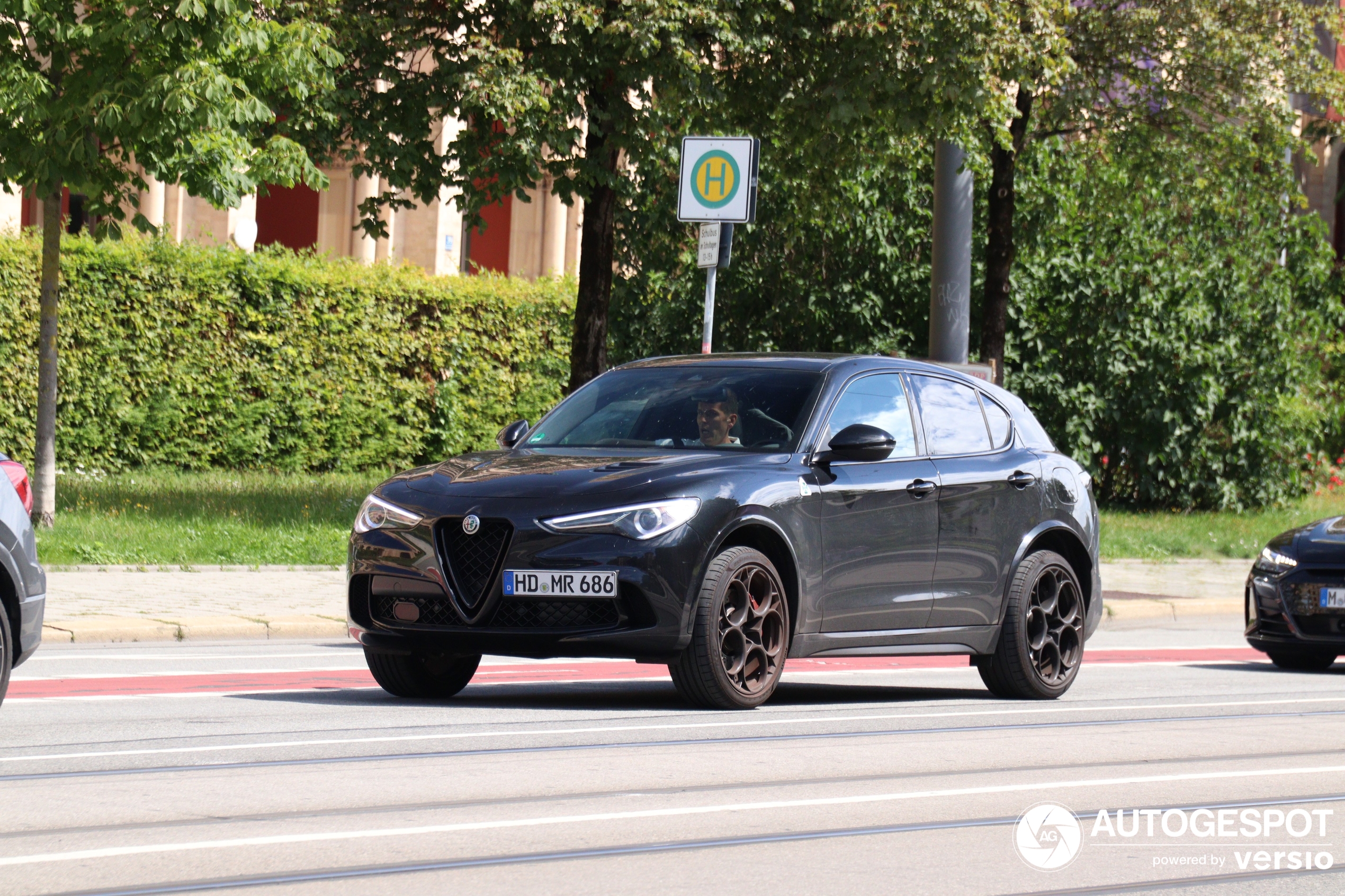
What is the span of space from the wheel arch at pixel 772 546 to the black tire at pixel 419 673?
1410mm

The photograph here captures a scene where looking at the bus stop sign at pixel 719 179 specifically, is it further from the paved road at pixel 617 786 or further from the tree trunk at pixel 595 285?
the tree trunk at pixel 595 285

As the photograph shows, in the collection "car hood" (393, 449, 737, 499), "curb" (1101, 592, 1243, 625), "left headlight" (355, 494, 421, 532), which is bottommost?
"curb" (1101, 592, 1243, 625)

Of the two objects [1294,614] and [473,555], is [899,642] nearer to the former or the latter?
[473,555]

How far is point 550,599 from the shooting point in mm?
8062

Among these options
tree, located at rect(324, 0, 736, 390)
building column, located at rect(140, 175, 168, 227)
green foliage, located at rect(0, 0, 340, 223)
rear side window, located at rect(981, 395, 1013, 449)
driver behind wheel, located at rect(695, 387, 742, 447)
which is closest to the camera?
driver behind wheel, located at rect(695, 387, 742, 447)

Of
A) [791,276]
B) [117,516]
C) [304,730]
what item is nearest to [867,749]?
[304,730]

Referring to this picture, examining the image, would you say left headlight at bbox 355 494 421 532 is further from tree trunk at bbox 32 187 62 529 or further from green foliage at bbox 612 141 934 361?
green foliage at bbox 612 141 934 361

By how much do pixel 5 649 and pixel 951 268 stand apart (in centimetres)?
1250

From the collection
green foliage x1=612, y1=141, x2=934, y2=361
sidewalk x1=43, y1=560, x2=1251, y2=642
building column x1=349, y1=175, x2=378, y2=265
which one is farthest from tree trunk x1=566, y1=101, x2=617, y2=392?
building column x1=349, y1=175, x2=378, y2=265

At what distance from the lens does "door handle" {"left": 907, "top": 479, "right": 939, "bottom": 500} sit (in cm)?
933

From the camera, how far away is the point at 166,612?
1280 centimetres

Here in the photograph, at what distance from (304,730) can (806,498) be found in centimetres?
247

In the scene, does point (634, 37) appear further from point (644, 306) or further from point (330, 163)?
point (644, 306)

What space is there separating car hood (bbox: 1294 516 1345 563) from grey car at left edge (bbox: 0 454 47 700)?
852 centimetres
